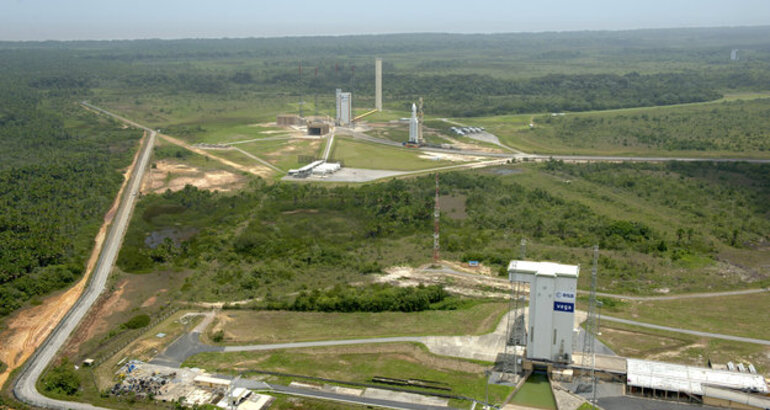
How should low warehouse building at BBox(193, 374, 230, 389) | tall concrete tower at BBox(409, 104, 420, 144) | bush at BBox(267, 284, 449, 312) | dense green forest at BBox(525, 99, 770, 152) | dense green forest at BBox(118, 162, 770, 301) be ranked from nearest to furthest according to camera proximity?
low warehouse building at BBox(193, 374, 230, 389), bush at BBox(267, 284, 449, 312), dense green forest at BBox(118, 162, 770, 301), dense green forest at BBox(525, 99, 770, 152), tall concrete tower at BBox(409, 104, 420, 144)

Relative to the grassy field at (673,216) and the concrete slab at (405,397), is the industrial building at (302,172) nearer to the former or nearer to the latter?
the grassy field at (673,216)

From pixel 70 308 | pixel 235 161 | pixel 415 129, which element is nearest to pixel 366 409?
pixel 70 308

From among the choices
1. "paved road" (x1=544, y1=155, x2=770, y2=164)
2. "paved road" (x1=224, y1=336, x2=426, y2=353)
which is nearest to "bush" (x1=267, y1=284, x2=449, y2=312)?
"paved road" (x1=224, y1=336, x2=426, y2=353)

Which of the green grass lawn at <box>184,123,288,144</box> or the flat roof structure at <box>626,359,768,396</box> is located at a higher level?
the green grass lawn at <box>184,123,288,144</box>

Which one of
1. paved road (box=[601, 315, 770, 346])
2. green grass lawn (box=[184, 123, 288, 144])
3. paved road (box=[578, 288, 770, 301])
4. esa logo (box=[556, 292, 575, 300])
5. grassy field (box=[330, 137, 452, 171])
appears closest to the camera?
esa logo (box=[556, 292, 575, 300])

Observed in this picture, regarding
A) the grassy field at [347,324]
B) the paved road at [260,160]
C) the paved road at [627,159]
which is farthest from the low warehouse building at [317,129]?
the grassy field at [347,324]

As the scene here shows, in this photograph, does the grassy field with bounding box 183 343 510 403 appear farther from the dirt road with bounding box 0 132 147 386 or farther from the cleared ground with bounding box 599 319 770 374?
the dirt road with bounding box 0 132 147 386
